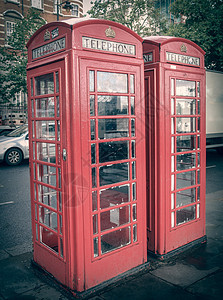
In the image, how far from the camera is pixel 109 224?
3.57 m

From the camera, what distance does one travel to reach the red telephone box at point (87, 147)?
2.81 metres

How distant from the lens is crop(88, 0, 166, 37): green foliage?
19.5 metres

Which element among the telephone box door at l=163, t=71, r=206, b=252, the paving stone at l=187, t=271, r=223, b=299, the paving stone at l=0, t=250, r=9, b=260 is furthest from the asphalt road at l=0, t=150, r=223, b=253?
the paving stone at l=187, t=271, r=223, b=299

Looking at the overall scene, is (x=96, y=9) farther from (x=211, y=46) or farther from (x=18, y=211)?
(x=18, y=211)

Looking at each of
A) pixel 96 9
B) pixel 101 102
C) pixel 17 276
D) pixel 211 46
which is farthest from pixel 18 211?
pixel 96 9

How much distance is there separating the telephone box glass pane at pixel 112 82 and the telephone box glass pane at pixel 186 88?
975 millimetres

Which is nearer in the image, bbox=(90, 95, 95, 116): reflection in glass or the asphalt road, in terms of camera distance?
bbox=(90, 95, 95, 116): reflection in glass

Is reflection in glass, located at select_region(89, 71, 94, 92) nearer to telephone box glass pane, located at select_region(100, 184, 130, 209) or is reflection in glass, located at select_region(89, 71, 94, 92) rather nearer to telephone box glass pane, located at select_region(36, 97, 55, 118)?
telephone box glass pane, located at select_region(36, 97, 55, 118)

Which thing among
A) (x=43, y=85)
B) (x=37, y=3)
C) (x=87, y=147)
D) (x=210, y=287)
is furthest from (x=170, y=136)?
(x=37, y=3)

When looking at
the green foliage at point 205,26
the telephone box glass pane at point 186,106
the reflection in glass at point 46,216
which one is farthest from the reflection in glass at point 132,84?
the green foliage at point 205,26

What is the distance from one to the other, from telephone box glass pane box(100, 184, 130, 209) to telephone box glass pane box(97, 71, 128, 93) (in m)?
1.04

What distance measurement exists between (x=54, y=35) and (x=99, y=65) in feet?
1.79

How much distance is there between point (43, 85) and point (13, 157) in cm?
912

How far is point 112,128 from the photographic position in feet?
10.3
